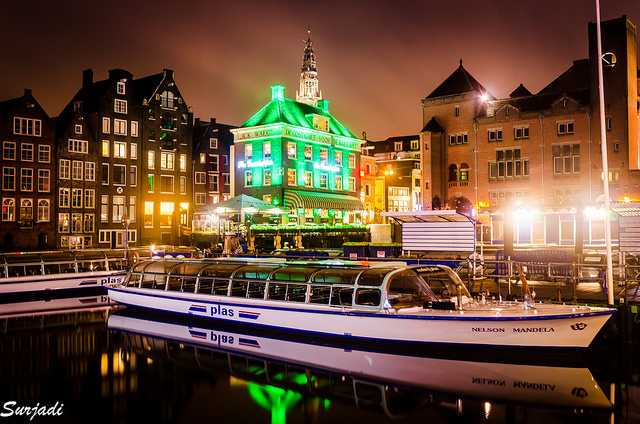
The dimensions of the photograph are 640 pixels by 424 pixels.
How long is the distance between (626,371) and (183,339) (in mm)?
13981

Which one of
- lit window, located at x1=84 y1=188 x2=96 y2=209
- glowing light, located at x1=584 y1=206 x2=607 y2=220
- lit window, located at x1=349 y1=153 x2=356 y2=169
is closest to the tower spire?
lit window, located at x1=349 y1=153 x2=356 y2=169

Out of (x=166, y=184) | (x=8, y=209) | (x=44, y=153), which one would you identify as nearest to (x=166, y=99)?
(x=166, y=184)

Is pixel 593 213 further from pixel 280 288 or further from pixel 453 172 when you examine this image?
pixel 453 172

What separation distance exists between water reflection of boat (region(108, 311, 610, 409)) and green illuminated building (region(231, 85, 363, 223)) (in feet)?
155

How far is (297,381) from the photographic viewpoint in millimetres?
15422

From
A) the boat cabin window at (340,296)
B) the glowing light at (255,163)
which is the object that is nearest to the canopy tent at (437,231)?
the boat cabin window at (340,296)

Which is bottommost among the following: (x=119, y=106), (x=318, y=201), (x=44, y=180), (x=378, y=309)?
(x=378, y=309)

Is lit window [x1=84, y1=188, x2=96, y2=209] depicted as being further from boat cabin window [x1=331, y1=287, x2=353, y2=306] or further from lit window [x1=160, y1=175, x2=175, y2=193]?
boat cabin window [x1=331, y1=287, x2=353, y2=306]

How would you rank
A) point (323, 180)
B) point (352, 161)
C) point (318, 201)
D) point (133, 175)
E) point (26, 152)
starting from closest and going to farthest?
point (26, 152) < point (133, 175) < point (318, 201) < point (323, 180) < point (352, 161)

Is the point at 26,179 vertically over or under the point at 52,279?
over

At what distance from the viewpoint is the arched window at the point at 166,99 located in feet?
235

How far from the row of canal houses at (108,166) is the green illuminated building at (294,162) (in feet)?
20.1

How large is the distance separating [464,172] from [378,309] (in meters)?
47.5

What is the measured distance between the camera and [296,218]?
69875mm
